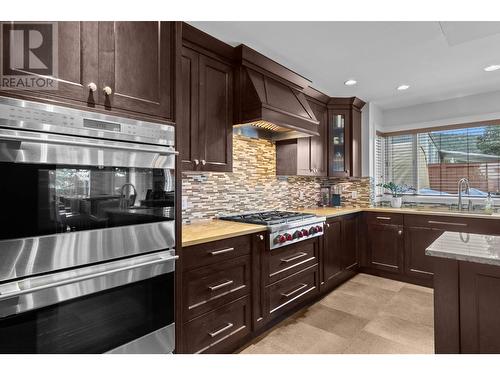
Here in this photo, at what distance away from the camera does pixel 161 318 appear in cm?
153

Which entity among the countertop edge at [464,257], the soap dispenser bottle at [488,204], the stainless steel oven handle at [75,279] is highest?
the soap dispenser bottle at [488,204]

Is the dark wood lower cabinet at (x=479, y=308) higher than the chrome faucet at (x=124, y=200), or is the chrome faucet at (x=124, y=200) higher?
the chrome faucet at (x=124, y=200)

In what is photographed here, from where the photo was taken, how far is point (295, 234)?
254 centimetres

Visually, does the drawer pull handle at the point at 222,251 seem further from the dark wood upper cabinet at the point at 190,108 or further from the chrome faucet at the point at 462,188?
the chrome faucet at the point at 462,188

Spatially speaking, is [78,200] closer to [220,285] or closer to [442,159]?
[220,285]

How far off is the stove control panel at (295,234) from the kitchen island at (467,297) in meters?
1.17

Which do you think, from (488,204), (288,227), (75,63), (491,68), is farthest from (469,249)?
(488,204)

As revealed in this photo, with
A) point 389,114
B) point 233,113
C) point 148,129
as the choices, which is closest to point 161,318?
point 148,129

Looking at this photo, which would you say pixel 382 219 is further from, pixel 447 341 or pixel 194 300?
pixel 194 300

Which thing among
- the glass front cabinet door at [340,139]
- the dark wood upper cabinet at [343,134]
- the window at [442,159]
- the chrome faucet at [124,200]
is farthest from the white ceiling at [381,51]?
the chrome faucet at [124,200]

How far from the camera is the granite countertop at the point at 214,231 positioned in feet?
5.84

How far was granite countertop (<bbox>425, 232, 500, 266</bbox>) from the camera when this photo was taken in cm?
128

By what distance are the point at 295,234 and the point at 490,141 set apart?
329cm

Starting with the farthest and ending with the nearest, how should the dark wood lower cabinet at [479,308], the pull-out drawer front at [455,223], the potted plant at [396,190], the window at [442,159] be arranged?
1. the potted plant at [396,190]
2. the window at [442,159]
3. the pull-out drawer front at [455,223]
4. the dark wood lower cabinet at [479,308]
